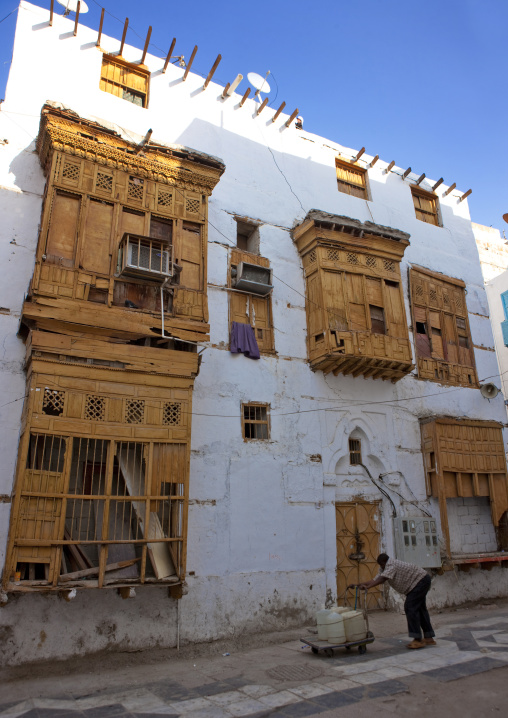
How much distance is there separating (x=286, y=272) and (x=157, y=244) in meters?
4.29

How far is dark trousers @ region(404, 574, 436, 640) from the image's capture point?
7906 mm

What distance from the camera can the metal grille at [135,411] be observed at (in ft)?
29.3

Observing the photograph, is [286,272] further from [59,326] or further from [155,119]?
[59,326]

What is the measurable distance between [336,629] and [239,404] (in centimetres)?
497

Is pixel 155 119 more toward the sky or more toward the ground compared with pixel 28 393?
more toward the sky

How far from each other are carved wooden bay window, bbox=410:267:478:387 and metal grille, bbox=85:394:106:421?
30.2 ft

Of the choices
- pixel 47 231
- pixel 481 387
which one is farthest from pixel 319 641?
pixel 481 387

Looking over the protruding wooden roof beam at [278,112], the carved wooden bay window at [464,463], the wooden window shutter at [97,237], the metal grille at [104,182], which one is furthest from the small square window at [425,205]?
the wooden window shutter at [97,237]

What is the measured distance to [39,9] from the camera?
11.9 metres

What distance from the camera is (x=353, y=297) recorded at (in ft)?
42.7

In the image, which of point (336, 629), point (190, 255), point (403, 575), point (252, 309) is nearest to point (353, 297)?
point (252, 309)

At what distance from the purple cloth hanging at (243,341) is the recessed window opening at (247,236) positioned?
2.36 m

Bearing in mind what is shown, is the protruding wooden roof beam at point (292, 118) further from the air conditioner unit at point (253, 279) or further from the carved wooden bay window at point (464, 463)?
the carved wooden bay window at point (464, 463)

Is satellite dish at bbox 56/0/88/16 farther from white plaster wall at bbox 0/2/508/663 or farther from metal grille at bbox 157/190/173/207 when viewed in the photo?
metal grille at bbox 157/190/173/207
